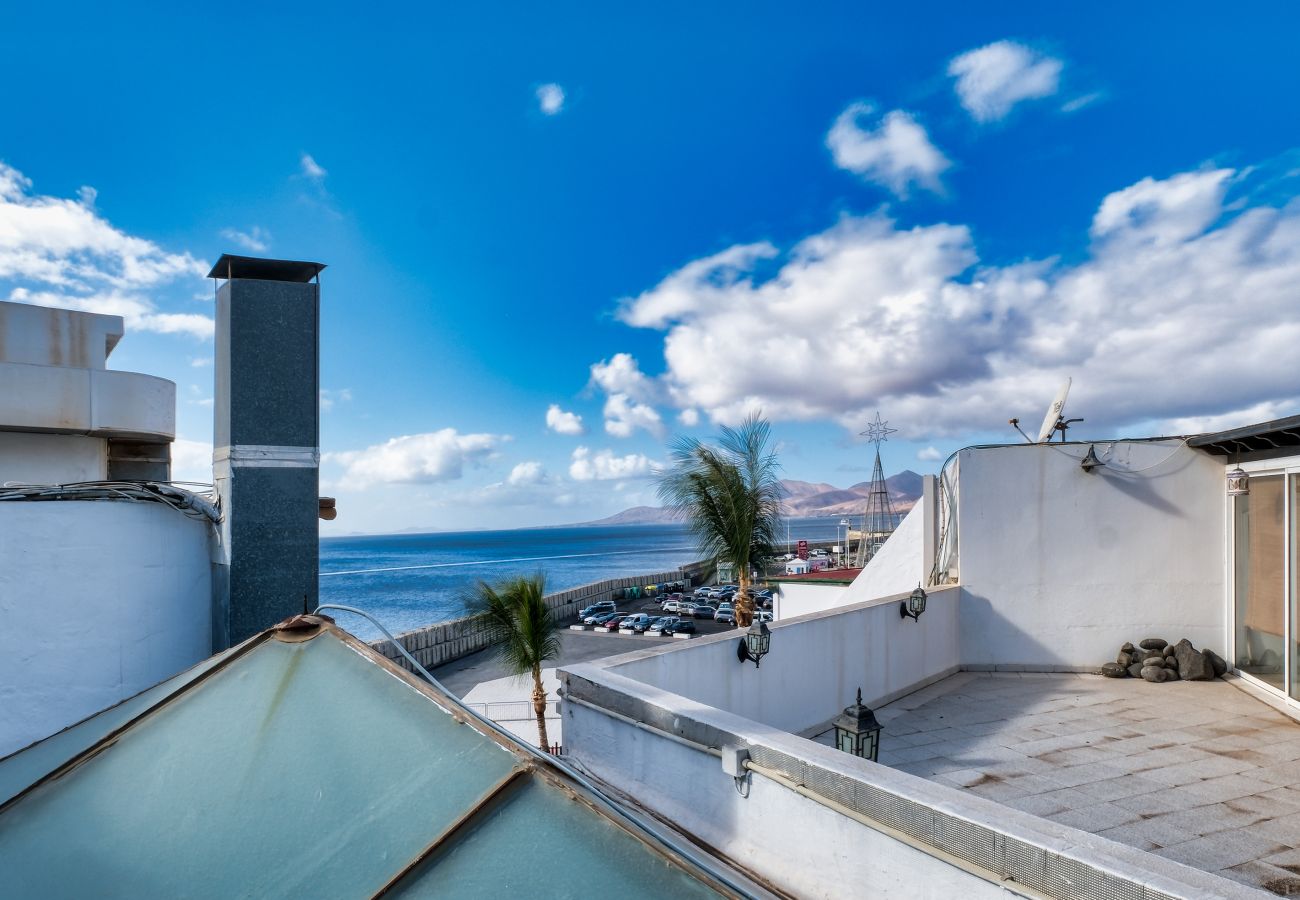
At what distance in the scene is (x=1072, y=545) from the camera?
8086mm

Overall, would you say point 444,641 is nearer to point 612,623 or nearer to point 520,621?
point 612,623

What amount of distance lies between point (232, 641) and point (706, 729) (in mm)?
5143

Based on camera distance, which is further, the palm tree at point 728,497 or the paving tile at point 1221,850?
the palm tree at point 728,497

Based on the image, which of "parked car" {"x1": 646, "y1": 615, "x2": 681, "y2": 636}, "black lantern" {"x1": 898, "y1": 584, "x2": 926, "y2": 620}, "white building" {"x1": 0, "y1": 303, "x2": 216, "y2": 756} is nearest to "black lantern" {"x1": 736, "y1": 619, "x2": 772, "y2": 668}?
"black lantern" {"x1": 898, "y1": 584, "x2": 926, "y2": 620}

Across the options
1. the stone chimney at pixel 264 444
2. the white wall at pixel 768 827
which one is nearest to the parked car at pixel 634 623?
the stone chimney at pixel 264 444

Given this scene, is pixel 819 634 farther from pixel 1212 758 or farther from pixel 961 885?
pixel 961 885

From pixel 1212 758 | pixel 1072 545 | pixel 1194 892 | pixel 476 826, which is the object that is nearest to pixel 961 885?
pixel 1194 892

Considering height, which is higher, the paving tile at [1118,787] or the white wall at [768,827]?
the white wall at [768,827]

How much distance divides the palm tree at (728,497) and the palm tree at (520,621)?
4841mm

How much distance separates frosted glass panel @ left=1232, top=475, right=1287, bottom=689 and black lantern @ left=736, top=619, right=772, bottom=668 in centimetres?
503

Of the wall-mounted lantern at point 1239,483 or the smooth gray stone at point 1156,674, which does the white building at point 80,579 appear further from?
the wall-mounted lantern at point 1239,483

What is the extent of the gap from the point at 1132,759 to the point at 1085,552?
11.0ft

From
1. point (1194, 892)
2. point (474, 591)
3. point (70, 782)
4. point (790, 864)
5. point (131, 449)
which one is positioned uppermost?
point (131, 449)

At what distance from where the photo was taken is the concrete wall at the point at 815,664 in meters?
4.88
